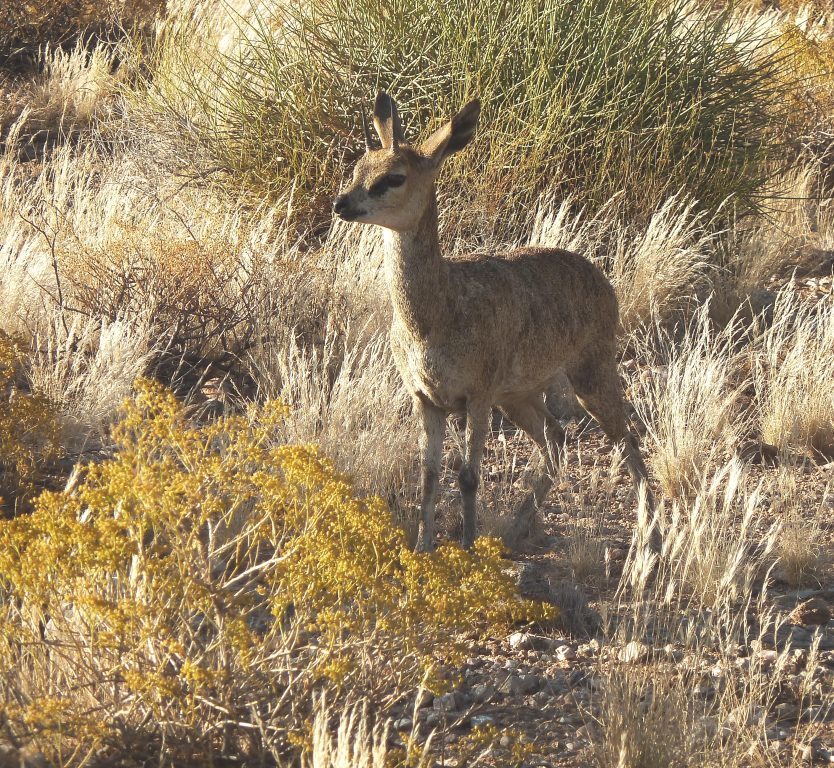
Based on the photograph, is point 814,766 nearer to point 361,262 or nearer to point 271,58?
point 361,262

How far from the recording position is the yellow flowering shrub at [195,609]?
3396mm

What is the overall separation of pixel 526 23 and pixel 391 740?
682 centimetres

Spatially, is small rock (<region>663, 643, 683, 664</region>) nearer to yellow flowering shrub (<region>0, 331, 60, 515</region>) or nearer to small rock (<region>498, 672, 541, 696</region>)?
small rock (<region>498, 672, 541, 696</region>)

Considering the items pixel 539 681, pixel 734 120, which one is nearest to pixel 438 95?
pixel 734 120

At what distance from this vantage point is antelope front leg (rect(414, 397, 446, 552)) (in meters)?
5.64

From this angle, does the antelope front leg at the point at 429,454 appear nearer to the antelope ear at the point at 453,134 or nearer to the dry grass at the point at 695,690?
the dry grass at the point at 695,690

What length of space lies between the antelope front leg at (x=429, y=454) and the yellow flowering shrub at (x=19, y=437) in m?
1.79

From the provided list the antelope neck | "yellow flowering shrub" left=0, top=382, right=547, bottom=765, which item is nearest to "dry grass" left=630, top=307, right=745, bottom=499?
the antelope neck

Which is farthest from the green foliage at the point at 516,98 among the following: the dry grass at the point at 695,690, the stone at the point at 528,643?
the stone at the point at 528,643

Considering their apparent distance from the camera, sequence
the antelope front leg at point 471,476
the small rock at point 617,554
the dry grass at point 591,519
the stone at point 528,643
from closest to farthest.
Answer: the stone at point 528,643, the antelope front leg at point 471,476, the dry grass at point 591,519, the small rock at point 617,554

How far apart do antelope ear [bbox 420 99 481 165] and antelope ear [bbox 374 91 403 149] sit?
0.16m

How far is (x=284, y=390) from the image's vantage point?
6406 mm

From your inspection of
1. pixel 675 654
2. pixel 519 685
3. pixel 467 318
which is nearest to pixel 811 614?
pixel 675 654

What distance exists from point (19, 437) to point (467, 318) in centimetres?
229
